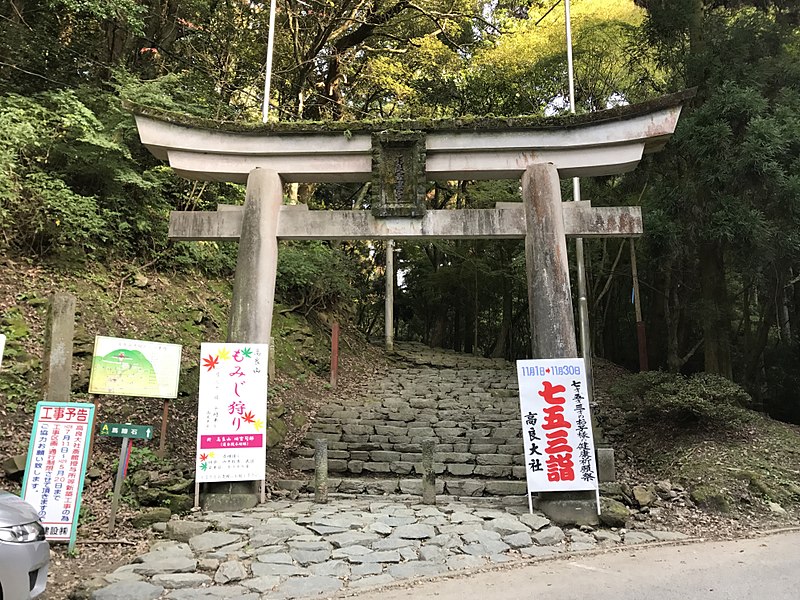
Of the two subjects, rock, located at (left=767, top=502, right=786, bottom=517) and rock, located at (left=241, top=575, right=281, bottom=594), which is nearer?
rock, located at (left=241, top=575, right=281, bottom=594)

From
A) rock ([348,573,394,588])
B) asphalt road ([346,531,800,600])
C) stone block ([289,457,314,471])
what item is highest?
stone block ([289,457,314,471])

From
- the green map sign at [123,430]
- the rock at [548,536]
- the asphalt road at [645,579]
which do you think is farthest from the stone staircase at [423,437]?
the green map sign at [123,430]

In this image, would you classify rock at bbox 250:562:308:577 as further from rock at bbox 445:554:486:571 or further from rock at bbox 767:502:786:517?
rock at bbox 767:502:786:517

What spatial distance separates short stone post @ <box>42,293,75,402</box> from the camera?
569 centimetres

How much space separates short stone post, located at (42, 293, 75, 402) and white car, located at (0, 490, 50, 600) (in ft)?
6.93

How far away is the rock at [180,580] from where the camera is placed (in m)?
4.33

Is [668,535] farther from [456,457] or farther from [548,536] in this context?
[456,457]

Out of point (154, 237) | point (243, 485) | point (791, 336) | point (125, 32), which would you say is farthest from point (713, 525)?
point (125, 32)

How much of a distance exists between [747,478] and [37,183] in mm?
11769

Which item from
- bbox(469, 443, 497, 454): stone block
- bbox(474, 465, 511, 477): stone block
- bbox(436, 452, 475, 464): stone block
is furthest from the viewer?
bbox(469, 443, 497, 454): stone block

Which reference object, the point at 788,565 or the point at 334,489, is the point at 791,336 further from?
the point at 334,489

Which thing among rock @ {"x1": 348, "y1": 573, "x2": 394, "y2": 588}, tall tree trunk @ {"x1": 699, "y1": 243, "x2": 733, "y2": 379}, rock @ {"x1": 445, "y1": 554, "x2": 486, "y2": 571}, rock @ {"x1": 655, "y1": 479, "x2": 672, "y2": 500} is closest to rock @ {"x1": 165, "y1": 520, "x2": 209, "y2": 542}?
rock @ {"x1": 348, "y1": 573, "x2": 394, "y2": 588}

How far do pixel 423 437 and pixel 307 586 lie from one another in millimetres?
5209

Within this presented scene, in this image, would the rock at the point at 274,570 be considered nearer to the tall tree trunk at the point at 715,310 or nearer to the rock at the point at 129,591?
the rock at the point at 129,591
